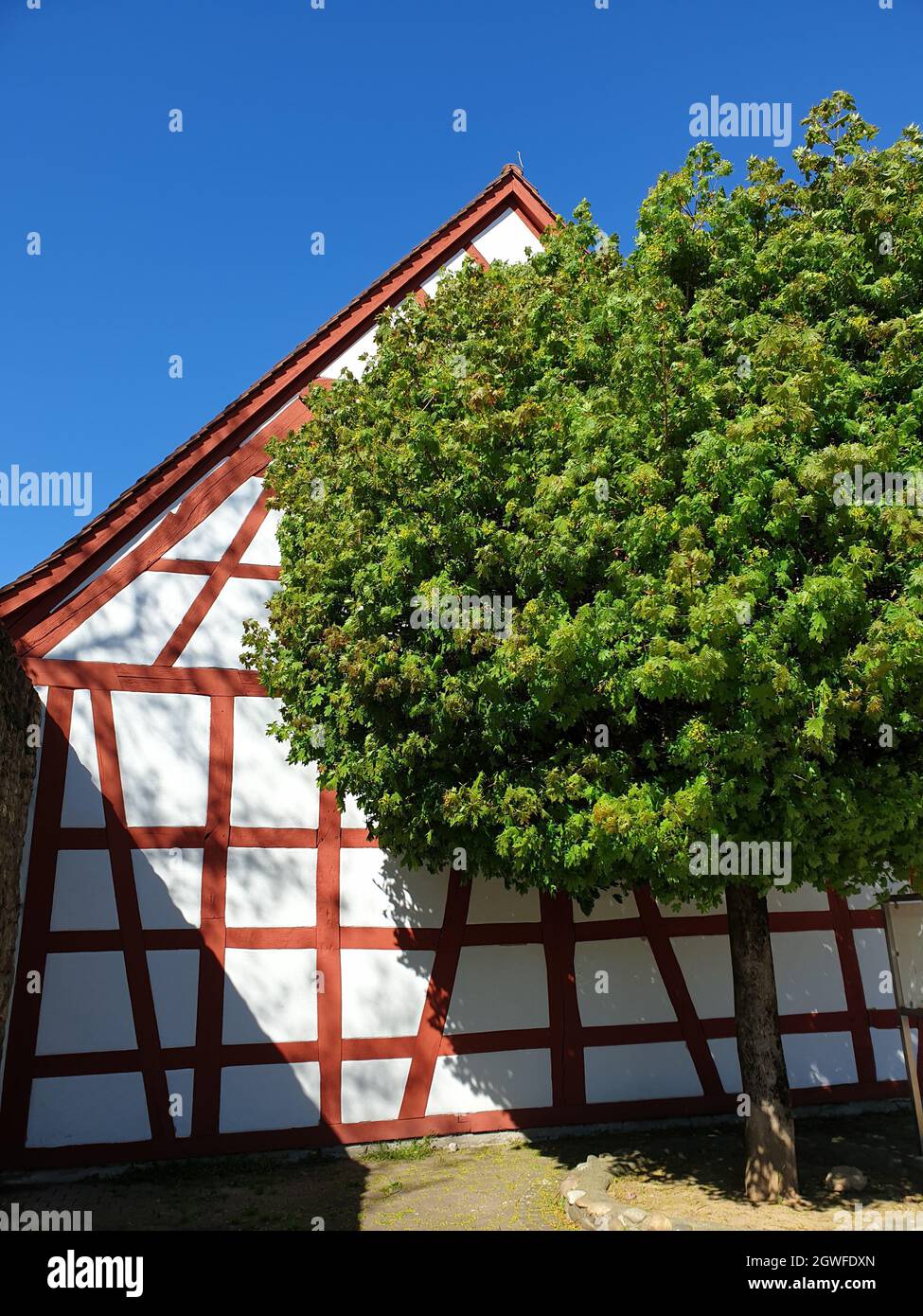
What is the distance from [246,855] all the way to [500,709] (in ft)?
13.8

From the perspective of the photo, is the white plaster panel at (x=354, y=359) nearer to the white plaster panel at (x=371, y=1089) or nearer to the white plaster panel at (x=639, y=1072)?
the white plaster panel at (x=371, y=1089)

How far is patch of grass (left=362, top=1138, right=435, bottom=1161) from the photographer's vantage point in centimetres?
854

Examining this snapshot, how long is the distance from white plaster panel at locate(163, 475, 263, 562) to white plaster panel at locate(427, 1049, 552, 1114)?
5.99m

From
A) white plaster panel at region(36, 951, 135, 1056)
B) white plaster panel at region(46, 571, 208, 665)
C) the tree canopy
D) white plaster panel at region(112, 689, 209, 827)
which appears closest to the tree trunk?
the tree canopy

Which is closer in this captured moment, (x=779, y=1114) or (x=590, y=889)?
(x=779, y=1114)

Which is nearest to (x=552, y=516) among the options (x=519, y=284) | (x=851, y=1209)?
(x=519, y=284)

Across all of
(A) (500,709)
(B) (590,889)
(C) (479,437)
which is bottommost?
(B) (590,889)

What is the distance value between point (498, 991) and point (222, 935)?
2.92m

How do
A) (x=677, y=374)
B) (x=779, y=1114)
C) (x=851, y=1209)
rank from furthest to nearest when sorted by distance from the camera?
1. (x=779, y=1114)
2. (x=851, y=1209)
3. (x=677, y=374)

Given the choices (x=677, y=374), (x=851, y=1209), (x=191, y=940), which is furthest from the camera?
(x=191, y=940)

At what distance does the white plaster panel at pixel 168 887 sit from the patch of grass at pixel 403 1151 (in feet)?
9.33

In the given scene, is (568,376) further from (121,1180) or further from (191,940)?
(121,1180)

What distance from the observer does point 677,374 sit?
5.92 metres

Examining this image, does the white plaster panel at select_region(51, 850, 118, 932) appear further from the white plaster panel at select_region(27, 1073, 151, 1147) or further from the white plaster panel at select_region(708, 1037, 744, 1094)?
the white plaster panel at select_region(708, 1037, 744, 1094)
